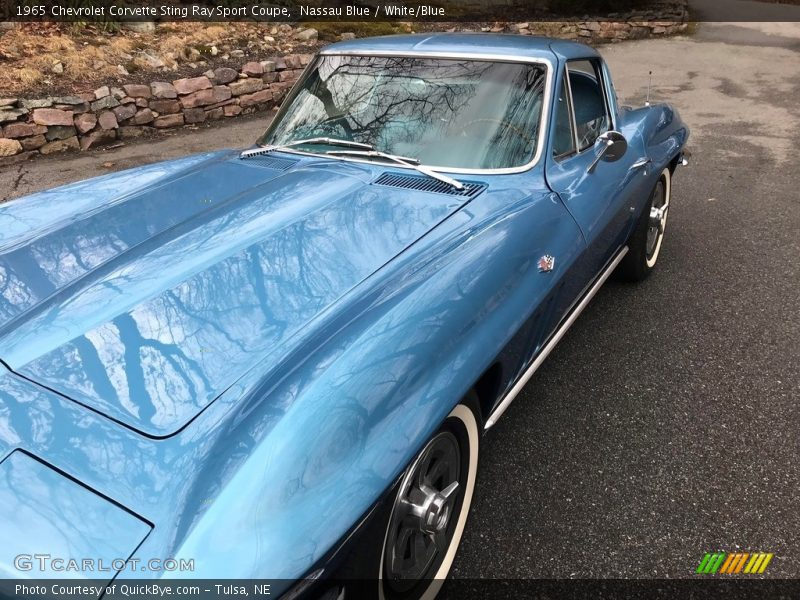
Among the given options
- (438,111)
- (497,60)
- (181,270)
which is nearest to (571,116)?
(497,60)

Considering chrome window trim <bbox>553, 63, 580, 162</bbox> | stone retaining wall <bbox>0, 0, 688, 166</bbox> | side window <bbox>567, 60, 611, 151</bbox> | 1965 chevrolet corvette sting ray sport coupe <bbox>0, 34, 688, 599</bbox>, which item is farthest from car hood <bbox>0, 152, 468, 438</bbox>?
stone retaining wall <bbox>0, 0, 688, 166</bbox>

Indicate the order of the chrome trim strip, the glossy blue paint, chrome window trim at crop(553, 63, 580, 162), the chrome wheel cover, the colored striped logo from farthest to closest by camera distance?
the chrome wheel cover, chrome window trim at crop(553, 63, 580, 162), the chrome trim strip, the colored striped logo, the glossy blue paint

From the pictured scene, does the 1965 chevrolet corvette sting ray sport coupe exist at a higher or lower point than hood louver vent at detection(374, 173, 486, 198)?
lower

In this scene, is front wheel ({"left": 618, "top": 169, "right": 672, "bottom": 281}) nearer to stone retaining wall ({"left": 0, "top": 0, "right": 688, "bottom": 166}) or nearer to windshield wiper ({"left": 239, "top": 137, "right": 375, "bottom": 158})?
windshield wiper ({"left": 239, "top": 137, "right": 375, "bottom": 158})

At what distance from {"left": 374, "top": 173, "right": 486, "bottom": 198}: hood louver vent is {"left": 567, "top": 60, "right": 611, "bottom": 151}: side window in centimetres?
80

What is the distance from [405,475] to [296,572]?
430mm

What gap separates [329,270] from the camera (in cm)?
179

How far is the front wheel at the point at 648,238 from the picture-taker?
345 cm

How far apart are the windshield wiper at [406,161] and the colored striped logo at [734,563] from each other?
1.53 metres

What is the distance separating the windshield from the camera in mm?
2496

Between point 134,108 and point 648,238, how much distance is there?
19.5 feet

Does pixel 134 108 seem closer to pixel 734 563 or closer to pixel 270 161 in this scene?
pixel 270 161

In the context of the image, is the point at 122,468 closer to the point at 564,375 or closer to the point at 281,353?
the point at 281,353

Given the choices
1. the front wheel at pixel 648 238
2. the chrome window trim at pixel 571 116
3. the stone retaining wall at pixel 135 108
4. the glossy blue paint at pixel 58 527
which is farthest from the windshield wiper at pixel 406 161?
the stone retaining wall at pixel 135 108
